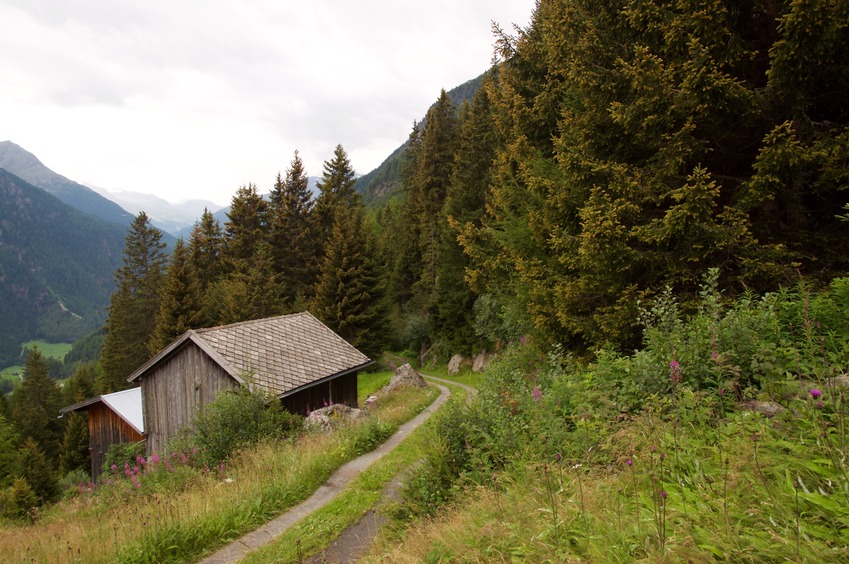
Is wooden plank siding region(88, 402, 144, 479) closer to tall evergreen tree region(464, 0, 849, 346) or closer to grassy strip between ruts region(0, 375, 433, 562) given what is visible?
grassy strip between ruts region(0, 375, 433, 562)

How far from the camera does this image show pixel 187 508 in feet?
22.6

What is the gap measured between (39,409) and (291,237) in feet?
131

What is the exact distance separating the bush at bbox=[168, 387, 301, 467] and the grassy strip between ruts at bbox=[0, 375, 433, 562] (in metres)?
0.71

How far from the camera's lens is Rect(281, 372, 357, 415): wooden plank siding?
628 inches

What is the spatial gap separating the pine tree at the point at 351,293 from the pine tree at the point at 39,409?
129 feet

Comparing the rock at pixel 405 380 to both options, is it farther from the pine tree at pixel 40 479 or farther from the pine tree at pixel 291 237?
the pine tree at pixel 40 479

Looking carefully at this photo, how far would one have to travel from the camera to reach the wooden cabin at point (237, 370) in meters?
15.2

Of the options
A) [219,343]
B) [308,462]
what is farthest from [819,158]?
[219,343]

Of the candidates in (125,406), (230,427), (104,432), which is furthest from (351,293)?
(230,427)

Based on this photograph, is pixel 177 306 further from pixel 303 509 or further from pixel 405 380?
pixel 303 509

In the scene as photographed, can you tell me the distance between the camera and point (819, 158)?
647cm

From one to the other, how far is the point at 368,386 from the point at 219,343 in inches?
566

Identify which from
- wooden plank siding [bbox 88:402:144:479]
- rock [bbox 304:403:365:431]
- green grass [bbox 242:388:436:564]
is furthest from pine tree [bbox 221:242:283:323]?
green grass [bbox 242:388:436:564]

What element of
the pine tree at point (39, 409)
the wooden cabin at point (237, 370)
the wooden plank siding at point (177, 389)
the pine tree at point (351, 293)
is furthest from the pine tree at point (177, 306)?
the pine tree at point (39, 409)
